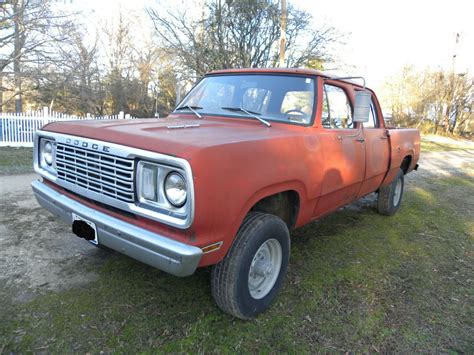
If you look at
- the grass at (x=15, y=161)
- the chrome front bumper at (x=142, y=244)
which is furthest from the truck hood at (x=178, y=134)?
the grass at (x=15, y=161)

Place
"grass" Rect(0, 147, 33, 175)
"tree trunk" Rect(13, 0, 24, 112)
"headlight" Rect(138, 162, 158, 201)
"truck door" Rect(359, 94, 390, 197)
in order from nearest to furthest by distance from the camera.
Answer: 1. "headlight" Rect(138, 162, 158, 201)
2. "truck door" Rect(359, 94, 390, 197)
3. "grass" Rect(0, 147, 33, 175)
4. "tree trunk" Rect(13, 0, 24, 112)

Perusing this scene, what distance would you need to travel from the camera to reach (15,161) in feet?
27.6

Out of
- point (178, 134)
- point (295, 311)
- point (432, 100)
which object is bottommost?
point (295, 311)

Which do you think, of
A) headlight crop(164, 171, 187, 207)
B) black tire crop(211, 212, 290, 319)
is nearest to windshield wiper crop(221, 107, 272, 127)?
black tire crop(211, 212, 290, 319)

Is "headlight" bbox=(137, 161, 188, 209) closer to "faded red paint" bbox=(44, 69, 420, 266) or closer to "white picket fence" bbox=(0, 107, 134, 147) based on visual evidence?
"faded red paint" bbox=(44, 69, 420, 266)

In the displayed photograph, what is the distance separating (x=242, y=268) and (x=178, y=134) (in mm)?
1015

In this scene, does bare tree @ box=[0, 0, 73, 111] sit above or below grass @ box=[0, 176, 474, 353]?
above

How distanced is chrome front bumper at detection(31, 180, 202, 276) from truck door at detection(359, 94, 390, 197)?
271 centimetres

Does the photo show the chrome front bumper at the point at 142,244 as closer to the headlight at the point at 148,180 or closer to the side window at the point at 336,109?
the headlight at the point at 148,180

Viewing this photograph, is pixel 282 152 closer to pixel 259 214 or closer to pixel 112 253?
pixel 259 214

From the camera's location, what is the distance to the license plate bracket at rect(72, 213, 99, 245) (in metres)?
2.39

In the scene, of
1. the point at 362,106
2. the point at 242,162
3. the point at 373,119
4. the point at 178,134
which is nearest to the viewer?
the point at 242,162

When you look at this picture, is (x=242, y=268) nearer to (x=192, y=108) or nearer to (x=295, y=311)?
(x=295, y=311)

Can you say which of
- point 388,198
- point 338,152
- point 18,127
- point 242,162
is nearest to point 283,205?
point 338,152
